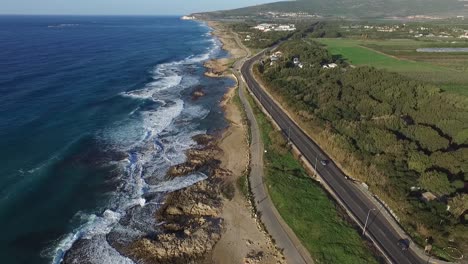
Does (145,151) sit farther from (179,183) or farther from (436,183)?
(436,183)

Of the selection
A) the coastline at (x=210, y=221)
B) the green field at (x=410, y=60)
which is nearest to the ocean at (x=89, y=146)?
the coastline at (x=210, y=221)

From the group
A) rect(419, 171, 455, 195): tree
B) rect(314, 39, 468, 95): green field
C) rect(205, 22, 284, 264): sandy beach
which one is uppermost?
rect(314, 39, 468, 95): green field

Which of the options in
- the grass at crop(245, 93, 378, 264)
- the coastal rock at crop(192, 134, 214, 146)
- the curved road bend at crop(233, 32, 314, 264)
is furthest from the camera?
the coastal rock at crop(192, 134, 214, 146)

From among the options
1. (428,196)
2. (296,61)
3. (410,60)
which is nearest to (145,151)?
(428,196)

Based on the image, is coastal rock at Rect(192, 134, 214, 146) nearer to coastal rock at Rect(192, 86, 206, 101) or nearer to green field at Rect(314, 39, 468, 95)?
coastal rock at Rect(192, 86, 206, 101)

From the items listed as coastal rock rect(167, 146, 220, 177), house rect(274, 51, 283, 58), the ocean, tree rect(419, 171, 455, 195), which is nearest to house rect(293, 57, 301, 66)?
house rect(274, 51, 283, 58)

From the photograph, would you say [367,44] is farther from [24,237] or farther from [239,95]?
[24,237]
